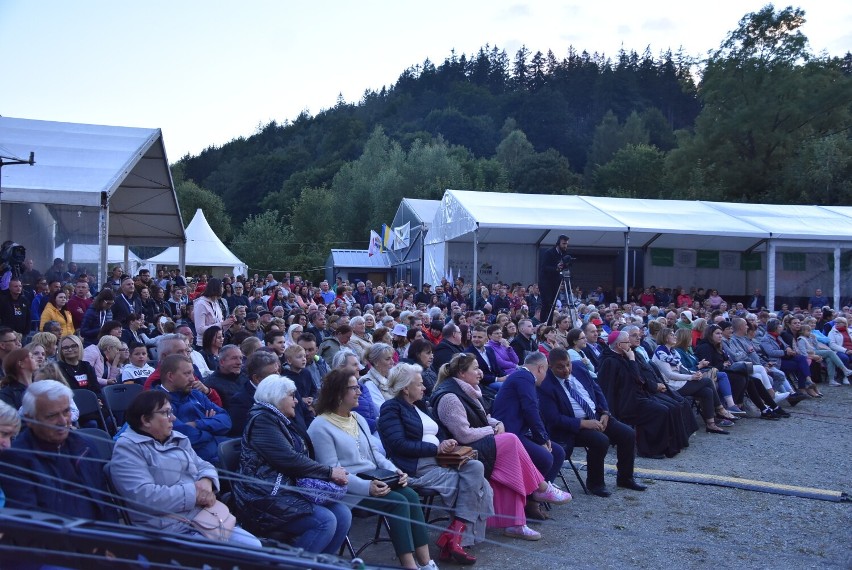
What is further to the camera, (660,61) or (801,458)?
(660,61)

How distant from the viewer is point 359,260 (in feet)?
119

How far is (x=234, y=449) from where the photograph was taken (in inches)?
186

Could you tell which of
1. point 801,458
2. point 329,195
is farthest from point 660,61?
point 801,458

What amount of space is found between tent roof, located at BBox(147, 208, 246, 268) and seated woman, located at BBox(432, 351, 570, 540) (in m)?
23.4

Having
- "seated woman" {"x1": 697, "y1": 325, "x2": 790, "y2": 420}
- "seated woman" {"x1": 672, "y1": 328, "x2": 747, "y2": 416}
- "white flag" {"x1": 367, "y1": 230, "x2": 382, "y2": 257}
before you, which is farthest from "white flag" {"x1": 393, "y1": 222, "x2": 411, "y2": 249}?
"seated woman" {"x1": 672, "y1": 328, "x2": 747, "y2": 416}

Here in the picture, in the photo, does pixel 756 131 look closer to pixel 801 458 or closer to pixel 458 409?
pixel 801 458

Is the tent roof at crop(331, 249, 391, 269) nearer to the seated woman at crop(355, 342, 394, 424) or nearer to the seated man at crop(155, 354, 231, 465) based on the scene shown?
the seated woman at crop(355, 342, 394, 424)

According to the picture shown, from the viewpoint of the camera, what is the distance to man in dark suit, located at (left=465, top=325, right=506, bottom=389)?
30.0ft

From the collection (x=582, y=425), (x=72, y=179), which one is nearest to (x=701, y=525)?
(x=582, y=425)

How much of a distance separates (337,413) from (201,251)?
24.8 m

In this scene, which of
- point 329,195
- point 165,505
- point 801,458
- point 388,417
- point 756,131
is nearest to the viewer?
point 165,505

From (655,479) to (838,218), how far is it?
1705 centimetres

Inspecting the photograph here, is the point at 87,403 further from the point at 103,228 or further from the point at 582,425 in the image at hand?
the point at 103,228

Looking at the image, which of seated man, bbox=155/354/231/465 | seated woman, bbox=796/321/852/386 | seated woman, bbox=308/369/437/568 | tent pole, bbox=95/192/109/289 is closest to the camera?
seated woman, bbox=308/369/437/568
